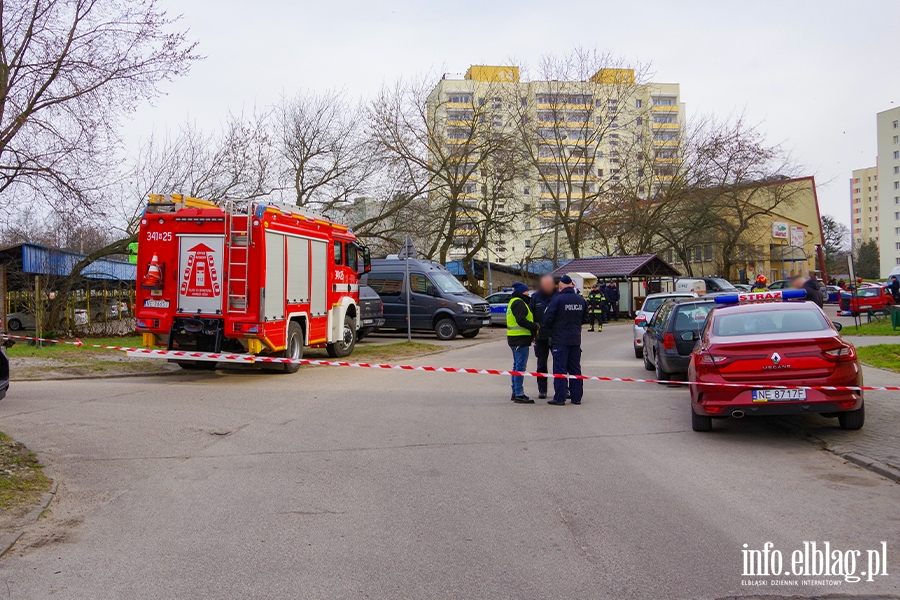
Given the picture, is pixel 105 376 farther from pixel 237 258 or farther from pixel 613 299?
pixel 613 299

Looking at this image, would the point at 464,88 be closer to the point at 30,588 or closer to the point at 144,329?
the point at 144,329

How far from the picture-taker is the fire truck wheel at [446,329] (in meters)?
25.8

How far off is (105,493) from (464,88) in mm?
87635

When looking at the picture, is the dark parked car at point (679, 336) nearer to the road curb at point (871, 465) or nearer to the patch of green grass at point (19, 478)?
the road curb at point (871, 465)

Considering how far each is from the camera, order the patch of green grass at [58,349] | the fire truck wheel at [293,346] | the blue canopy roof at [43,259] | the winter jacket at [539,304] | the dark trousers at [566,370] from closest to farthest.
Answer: the dark trousers at [566,370] < the winter jacket at [539,304] < the fire truck wheel at [293,346] < the patch of green grass at [58,349] < the blue canopy roof at [43,259]

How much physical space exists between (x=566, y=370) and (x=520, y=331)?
923mm

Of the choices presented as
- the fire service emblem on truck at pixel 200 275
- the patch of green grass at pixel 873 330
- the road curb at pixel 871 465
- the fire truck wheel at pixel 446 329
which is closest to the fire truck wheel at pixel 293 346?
the fire service emblem on truck at pixel 200 275

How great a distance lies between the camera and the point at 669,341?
1277 centimetres

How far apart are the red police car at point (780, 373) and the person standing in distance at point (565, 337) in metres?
2.58

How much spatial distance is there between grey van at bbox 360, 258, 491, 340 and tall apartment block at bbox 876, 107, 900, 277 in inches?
3275

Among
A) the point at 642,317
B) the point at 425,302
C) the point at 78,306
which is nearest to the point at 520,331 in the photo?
the point at 642,317

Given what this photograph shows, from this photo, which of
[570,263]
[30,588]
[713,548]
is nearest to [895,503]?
[713,548]

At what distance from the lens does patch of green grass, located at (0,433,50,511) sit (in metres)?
5.88

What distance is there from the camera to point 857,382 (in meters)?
8.00
